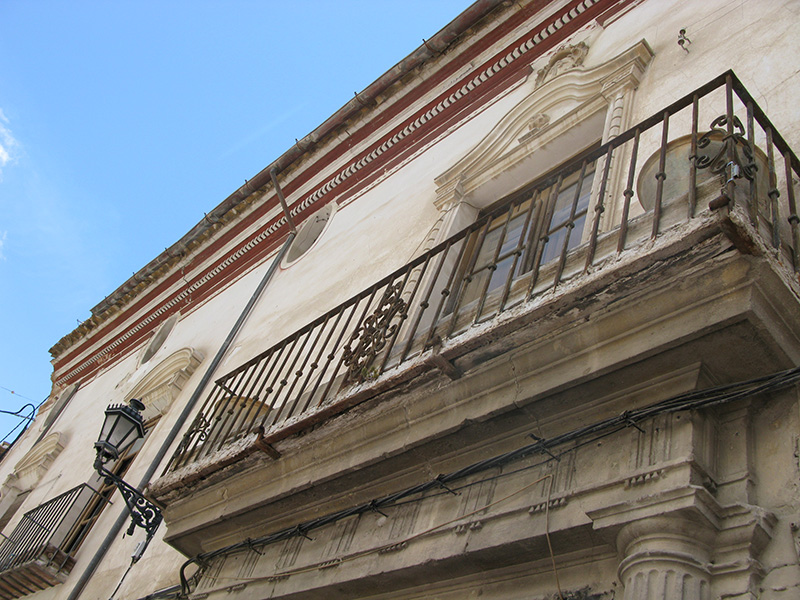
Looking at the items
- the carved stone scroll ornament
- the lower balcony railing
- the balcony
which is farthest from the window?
the balcony

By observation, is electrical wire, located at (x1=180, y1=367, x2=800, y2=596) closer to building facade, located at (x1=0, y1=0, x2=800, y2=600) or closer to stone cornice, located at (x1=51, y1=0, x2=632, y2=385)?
building facade, located at (x1=0, y1=0, x2=800, y2=600)

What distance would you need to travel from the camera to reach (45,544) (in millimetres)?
7566

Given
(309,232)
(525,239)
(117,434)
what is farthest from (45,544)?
(525,239)

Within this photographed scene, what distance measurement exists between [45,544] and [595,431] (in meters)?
6.82

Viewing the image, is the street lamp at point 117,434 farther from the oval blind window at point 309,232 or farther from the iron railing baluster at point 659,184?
the iron railing baluster at point 659,184

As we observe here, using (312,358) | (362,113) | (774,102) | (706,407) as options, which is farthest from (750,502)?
(362,113)

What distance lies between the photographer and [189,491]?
5.02 meters

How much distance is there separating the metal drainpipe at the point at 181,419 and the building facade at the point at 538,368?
4 cm

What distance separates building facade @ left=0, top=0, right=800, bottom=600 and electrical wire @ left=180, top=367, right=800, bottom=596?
0.01m

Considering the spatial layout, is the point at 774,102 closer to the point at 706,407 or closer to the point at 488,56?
the point at 706,407

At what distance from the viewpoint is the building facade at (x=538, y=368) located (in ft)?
8.46

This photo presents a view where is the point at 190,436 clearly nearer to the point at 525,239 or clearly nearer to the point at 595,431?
the point at 525,239

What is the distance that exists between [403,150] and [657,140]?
169 inches

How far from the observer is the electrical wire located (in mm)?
2592
